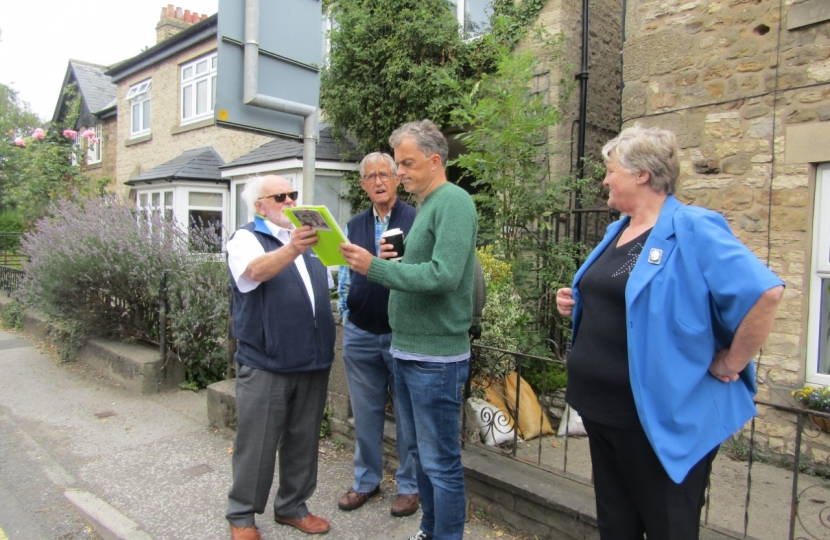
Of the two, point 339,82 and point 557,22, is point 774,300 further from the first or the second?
point 339,82

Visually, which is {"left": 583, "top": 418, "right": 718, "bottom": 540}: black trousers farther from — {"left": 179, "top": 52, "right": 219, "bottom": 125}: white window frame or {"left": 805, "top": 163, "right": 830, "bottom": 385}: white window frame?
{"left": 179, "top": 52, "right": 219, "bottom": 125}: white window frame

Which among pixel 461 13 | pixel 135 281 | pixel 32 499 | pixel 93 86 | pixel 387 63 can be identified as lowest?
pixel 32 499

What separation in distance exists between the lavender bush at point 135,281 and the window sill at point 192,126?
7.80 meters

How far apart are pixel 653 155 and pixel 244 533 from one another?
269 centimetres

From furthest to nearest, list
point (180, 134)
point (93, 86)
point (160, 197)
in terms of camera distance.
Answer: point (93, 86) → point (180, 134) → point (160, 197)

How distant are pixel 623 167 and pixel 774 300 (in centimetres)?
65

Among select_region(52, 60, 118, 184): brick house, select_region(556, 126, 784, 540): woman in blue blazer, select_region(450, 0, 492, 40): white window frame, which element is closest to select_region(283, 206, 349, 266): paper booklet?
select_region(556, 126, 784, 540): woman in blue blazer

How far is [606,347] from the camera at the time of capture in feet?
6.65

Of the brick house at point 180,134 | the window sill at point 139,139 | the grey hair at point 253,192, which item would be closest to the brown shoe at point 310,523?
the grey hair at point 253,192

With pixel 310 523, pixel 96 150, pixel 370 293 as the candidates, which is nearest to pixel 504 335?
pixel 370 293

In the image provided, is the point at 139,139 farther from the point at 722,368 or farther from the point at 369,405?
the point at 722,368

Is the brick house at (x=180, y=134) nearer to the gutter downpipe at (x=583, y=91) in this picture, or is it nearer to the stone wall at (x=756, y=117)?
the gutter downpipe at (x=583, y=91)

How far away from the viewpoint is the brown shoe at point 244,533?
9.82ft

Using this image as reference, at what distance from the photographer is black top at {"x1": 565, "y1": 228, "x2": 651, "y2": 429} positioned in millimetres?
1965
